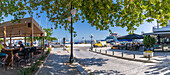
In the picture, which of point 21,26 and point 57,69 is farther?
point 21,26

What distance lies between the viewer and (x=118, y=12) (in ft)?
21.5

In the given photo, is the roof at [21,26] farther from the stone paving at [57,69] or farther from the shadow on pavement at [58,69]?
the shadow on pavement at [58,69]

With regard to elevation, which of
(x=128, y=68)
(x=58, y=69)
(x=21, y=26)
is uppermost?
(x=21, y=26)

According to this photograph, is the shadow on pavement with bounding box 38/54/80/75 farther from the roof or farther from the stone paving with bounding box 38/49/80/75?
the roof

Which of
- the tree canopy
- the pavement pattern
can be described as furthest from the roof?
the pavement pattern

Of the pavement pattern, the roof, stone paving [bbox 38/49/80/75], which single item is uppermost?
the roof

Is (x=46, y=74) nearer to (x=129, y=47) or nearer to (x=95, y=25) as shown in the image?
(x=95, y=25)

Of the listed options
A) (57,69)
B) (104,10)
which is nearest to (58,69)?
(57,69)

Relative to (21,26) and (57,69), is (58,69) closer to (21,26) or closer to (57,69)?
(57,69)

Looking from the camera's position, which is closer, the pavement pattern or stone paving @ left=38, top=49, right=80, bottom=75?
stone paving @ left=38, top=49, right=80, bottom=75

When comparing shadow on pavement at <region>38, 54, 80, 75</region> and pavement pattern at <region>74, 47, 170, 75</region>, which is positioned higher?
shadow on pavement at <region>38, 54, 80, 75</region>

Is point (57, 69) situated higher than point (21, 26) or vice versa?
point (21, 26)

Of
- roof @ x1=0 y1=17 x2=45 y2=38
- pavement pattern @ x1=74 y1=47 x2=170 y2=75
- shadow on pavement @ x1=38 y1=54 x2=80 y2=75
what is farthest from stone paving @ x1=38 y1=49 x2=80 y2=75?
roof @ x1=0 y1=17 x2=45 y2=38

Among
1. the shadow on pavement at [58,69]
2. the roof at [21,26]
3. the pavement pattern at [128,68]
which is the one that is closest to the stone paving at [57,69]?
the shadow on pavement at [58,69]
